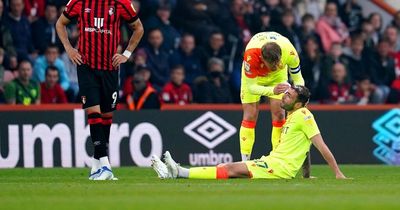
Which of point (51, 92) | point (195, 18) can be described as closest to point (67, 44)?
point (51, 92)

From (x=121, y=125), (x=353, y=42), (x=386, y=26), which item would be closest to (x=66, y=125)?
(x=121, y=125)

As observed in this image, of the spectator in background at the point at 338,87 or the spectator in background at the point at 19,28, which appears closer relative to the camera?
the spectator in background at the point at 19,28

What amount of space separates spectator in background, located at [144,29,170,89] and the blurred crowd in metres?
0.02

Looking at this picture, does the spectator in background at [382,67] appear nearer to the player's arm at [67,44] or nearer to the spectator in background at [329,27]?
the spectator in background at [329,27]

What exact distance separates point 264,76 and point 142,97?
5.79 meters

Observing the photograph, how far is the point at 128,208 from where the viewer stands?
11125 millimetres

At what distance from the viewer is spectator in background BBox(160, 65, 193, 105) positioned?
922 inches

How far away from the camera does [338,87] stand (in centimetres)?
2512

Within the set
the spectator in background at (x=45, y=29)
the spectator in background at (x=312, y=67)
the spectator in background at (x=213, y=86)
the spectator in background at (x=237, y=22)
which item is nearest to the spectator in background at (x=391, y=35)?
the spectator in background at (x=312, y=67)

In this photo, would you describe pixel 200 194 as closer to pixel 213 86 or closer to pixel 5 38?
pixel 5 38

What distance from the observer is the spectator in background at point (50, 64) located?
2277 centimetres

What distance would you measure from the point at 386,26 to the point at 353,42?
5.88 ft

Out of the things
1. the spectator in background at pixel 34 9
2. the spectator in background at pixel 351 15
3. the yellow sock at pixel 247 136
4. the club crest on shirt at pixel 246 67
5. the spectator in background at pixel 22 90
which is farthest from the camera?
the spectator in background at pixel 351 15

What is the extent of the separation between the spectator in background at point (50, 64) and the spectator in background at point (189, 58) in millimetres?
2405
